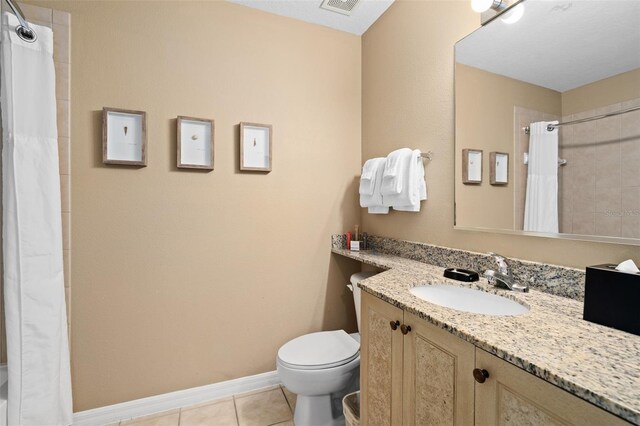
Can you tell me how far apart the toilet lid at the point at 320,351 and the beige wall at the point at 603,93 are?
145 centimetres

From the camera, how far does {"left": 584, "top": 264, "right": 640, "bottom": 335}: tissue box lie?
2.42 ft

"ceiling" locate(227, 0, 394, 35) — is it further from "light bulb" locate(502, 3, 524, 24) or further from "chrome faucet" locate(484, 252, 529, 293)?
"chrome faucet" locate(484, 252, 529, 293)

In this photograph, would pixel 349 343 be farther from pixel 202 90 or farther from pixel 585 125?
pixel 202 90

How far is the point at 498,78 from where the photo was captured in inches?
52.6

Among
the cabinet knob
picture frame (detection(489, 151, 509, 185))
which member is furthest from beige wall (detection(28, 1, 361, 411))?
the cabinet knob

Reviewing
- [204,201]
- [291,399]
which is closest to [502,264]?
[291,399]

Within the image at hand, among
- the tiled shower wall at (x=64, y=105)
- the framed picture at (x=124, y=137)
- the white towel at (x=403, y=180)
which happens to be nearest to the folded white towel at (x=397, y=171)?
the white towel at (x=403, y=180)

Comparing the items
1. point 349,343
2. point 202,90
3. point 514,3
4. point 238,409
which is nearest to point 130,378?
point 238,409

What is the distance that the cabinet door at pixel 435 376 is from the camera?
2.50 feet

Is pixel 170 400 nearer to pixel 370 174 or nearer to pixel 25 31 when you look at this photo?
pixel 370 174

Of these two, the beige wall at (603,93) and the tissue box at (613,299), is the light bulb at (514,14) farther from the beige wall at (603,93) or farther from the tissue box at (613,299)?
the tissue box at (613,299)

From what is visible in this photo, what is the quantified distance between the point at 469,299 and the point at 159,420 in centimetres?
181

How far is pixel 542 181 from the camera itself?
1151 mm

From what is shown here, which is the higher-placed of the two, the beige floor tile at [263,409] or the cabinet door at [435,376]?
the cabinet door at [435,376]
